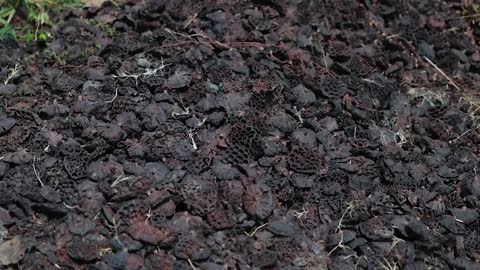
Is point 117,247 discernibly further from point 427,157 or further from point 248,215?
point 427,157

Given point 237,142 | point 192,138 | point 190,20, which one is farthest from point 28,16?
point 237,142

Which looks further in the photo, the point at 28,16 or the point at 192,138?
the point at 28,16

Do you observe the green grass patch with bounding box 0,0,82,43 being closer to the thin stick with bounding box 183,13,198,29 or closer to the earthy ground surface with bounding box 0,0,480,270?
the earthy ground surface with bounding box 0,0,480,270

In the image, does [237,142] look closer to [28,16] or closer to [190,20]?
[190,20]

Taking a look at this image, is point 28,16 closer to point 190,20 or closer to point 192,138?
point 190,20

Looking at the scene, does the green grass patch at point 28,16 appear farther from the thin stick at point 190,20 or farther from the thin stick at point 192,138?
Answer: the thin stick at point 192,138

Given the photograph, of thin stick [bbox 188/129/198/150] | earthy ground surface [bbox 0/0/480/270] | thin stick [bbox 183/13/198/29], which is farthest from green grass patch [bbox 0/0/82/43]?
thin stick [bbox 188/129/198/150]

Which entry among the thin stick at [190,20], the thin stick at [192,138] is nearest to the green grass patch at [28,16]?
the thin stick at [190,20]

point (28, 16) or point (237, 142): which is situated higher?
point (28, 16)

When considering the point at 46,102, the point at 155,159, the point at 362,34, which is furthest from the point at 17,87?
the point at 362,34

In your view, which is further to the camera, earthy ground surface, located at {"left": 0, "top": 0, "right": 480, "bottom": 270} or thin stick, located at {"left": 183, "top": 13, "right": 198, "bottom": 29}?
thin stick, located at {"left": 183, "top": 13, "right": 198, "bottom": 29}
